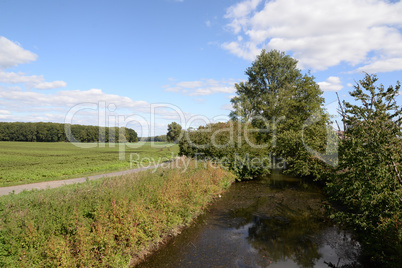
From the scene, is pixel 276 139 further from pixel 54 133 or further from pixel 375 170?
pixel 54 133

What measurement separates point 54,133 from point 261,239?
7834 cm

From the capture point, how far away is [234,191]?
1661cm

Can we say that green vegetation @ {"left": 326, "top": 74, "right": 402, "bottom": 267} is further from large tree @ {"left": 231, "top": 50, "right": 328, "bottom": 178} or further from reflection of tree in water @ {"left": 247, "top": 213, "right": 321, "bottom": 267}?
large tree @ {"left": 231, "top": 50, "right": 328, "bottom": 178}

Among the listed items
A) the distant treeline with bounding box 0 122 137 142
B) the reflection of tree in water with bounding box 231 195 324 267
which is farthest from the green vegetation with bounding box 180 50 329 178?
the distant treeline with bounding box 0 122 137 142

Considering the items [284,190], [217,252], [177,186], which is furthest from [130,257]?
[284,190]

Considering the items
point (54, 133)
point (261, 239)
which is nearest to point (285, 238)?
point (261, 239)

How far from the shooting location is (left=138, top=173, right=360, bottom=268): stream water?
23.7 feet

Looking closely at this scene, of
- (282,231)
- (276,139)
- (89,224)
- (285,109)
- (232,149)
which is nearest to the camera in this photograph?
(89,224)

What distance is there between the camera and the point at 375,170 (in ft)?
20.6

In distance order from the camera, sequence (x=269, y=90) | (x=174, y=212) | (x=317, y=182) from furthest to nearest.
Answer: (x=269, y=90) → (x=317, y=182) → (x=174, y=212)

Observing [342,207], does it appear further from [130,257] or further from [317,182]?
[130,257]

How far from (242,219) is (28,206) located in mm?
8577

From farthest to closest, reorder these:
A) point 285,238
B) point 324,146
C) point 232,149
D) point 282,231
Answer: point 232,149 < point 324,146 < point 282,231 < point 285,238

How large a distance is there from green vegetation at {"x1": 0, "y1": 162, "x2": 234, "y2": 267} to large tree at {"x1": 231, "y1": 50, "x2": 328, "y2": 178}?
1304cm
